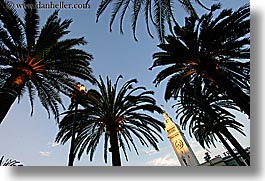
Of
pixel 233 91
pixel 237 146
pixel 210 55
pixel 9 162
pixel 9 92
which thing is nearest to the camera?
pixel 9 162

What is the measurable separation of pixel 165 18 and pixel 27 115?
111 inches

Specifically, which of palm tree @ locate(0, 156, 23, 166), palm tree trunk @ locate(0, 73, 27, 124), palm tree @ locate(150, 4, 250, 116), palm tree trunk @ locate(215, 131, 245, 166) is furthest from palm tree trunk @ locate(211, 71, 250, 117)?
palm tree trunk @ locate(0, 73, 27, 124)

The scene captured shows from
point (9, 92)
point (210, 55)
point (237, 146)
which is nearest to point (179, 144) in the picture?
point (237, 146)

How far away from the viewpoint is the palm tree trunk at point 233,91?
381 cm

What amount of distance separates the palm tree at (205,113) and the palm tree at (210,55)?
8.2 inches

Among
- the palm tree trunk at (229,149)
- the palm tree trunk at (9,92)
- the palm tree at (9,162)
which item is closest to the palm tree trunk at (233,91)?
the palm tree trunk at (229,149)

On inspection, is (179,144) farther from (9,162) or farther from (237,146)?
(9,162)

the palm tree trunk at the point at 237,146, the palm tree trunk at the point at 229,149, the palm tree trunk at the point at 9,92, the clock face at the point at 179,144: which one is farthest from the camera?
the clock face at the point at 179,144

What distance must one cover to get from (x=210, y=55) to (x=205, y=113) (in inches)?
46.4

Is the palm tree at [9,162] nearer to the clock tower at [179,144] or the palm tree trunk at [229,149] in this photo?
the clock tower at [179,144]

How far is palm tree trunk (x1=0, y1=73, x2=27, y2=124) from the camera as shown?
13.2 ft

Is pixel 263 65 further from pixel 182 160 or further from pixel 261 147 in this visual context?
pixel 182 160

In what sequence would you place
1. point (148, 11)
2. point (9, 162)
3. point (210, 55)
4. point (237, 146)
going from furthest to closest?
point (210, 55) < point (148, 11) < point (237, 146) < point (9, 162)

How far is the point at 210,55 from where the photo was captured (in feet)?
17.3
